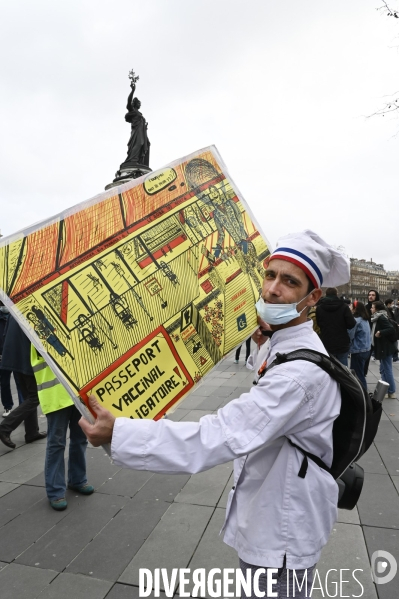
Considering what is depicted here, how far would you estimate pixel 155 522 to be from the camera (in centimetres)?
328

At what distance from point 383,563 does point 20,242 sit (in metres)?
2.99

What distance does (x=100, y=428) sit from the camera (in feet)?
4.17

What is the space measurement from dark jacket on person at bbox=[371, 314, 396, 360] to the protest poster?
260 inches

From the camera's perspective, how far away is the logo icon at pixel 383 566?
262 centimetres

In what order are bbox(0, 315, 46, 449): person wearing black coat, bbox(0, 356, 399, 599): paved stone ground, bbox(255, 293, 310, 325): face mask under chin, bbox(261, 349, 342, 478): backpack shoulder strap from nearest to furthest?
bbox(261, 349, 342, 478): backpack shoulder strap
bbox(255, 293, 310, 325): face mask under chin
bbox(0, 356, 399, 599): paved stone ground
bbox(0, 315, 46, 449): person wearing black coat

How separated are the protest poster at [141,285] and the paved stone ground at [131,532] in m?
1.88

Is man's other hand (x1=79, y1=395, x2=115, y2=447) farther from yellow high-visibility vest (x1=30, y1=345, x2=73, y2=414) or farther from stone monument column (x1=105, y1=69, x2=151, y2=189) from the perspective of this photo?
stone monument column (x1=105, y1=69, x2=151, y2=189)

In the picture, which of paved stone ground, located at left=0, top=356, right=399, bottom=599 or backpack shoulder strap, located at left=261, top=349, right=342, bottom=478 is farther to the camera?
paved stone ground, located at left=0, top=356, right=399, bottom=599

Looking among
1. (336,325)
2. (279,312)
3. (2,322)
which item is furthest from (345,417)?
(2,322)

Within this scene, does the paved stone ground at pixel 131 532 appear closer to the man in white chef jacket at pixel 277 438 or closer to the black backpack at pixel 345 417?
the man in white chef jacket at pixel 277 438

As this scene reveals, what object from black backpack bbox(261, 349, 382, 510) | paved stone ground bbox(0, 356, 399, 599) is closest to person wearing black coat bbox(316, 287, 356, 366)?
paved stone ground bbox(0, 356, 399, 599)

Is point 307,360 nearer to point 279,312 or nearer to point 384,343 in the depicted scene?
point 279,312

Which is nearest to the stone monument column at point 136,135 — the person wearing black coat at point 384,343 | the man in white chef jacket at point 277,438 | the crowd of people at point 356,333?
the crowd of people at point 356,333

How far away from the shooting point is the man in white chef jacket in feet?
4.02
